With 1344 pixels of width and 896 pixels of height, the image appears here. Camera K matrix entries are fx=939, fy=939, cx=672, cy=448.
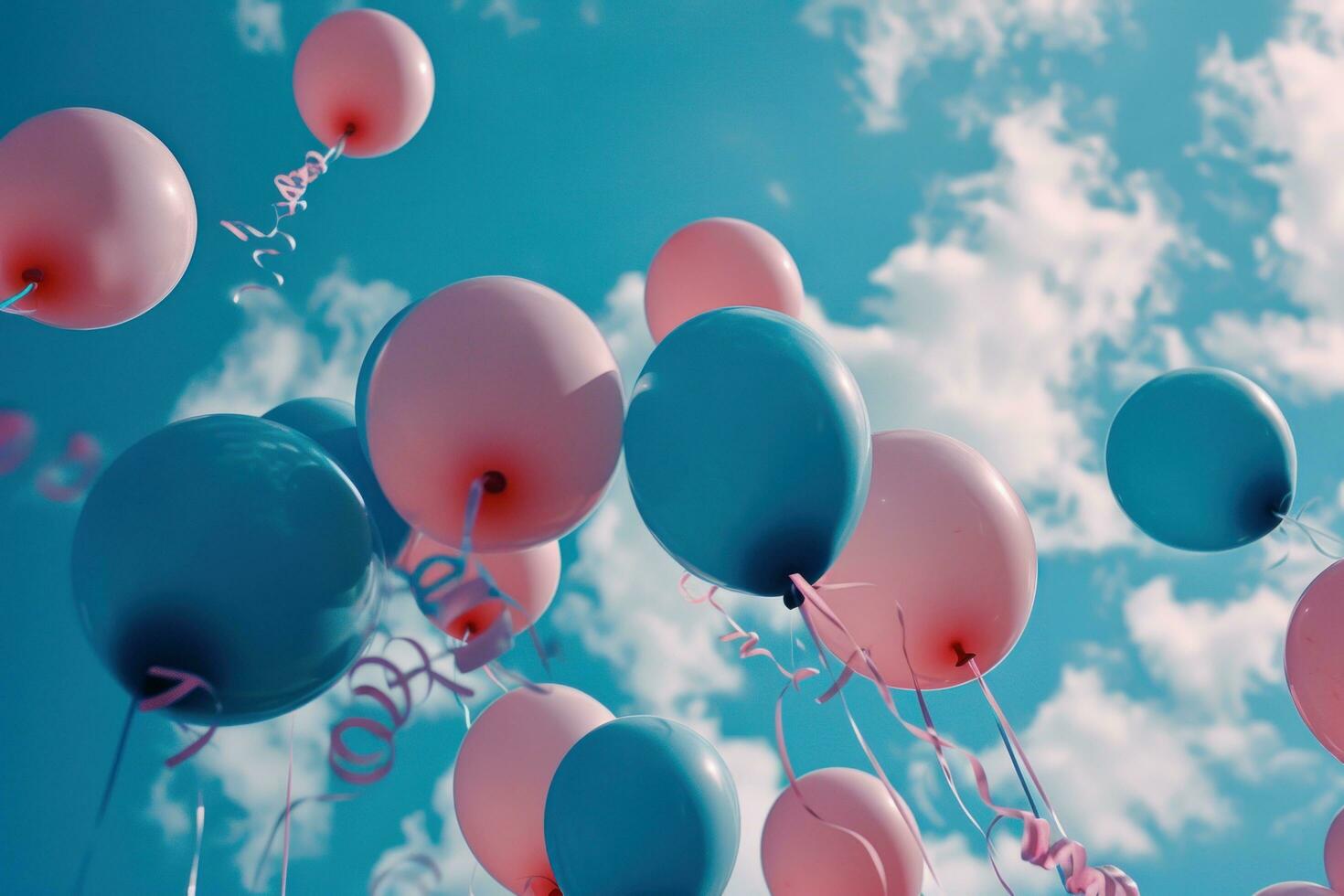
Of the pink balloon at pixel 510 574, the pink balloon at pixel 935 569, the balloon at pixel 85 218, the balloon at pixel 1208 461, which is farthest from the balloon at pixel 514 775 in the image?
the balloon at pixel 1208 461

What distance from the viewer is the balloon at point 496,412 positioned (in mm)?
2254

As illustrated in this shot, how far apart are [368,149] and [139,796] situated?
162 inches

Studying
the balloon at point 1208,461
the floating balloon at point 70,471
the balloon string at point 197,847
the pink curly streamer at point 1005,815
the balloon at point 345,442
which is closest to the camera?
the balloon string at point 197,847

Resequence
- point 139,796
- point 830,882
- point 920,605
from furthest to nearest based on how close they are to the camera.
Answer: point 139,796, point 830,882, point 920,605

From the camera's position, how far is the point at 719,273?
13.8 feet

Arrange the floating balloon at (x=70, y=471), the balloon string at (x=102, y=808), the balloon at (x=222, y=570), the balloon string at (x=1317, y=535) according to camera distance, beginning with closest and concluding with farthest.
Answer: the balloon string at (x=102, y=808), the balloon at (x=222, y=570), the floating balloon at (x=70, y=471), the balloon string at (x=1317, y=535)

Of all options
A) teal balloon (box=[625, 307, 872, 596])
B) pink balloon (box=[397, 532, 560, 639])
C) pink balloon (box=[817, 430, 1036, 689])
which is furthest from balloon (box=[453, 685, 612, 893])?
teal balloon (box=[625, 307, 872, 596])

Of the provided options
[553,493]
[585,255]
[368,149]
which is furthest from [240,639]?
[585,255]

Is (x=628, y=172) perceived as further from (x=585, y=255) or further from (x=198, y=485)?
(x=198, y=485)

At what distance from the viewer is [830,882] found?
3209 mm

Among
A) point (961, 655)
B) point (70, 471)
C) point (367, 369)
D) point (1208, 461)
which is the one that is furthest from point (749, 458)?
point (1208, 461)

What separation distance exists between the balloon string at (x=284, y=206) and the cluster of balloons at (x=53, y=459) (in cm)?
135

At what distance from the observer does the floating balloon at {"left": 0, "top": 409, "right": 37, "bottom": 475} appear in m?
2.88

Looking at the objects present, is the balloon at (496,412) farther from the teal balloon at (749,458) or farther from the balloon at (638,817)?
the balloon at (638,817)
